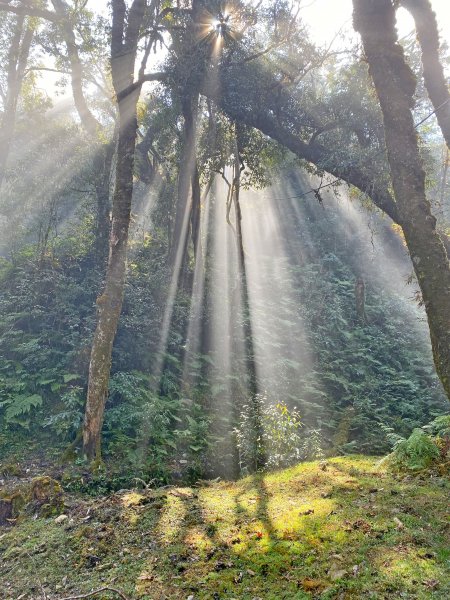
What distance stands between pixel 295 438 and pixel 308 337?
8.99 m

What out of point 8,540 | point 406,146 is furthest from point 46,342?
point 406,146

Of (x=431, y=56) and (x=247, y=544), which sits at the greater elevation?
(x=431, y=56)

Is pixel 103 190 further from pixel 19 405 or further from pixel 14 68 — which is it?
pixel 14 68

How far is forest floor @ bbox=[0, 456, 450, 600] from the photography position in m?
3.45

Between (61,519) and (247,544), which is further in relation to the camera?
(61,519)

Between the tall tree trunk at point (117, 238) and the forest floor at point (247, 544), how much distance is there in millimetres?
2032

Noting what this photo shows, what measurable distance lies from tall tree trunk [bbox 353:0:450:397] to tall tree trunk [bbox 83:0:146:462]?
5.15m

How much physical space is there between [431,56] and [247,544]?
9591mm

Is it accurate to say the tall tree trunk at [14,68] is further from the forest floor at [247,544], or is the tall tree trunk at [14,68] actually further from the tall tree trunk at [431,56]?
the forest floor at [247,544]

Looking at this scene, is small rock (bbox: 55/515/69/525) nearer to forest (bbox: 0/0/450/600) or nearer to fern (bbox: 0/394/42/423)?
forest (bbox: 0/0/450/600)

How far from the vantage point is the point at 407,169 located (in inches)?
211

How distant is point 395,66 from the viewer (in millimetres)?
5875

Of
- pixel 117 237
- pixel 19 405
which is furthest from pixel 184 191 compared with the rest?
pixel 19 405

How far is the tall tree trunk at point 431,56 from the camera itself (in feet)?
27.1
